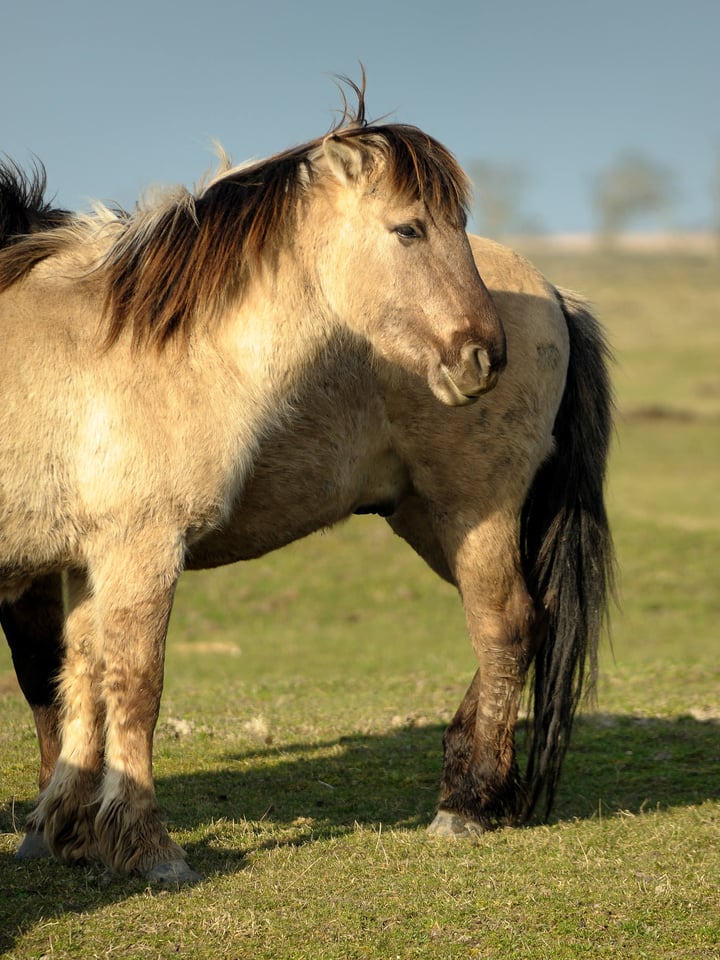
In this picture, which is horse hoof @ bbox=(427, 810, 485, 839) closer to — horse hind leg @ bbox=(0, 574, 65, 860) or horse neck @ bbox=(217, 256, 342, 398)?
horse hind leg @ bbox=(0, 574, 65, 860)

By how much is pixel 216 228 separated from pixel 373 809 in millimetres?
3092

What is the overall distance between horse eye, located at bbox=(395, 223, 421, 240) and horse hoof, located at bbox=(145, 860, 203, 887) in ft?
9.27

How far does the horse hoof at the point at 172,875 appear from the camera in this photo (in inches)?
171

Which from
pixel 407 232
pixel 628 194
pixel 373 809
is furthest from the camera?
pixel 628 194

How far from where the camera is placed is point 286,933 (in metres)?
3.86

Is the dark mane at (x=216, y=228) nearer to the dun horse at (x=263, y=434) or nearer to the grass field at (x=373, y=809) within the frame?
the dun horse at (x=263, y=434)

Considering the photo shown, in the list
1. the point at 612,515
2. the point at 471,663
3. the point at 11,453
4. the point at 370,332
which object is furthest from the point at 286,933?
the point at 612,515

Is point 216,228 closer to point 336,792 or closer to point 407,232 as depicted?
point 407,232


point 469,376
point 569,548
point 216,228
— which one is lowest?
point 569,548

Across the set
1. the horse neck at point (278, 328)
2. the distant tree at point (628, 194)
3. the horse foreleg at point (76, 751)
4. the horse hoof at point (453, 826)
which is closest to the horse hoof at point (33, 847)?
the horse foreleg at point (76, 751)

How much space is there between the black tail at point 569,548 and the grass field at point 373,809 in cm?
38

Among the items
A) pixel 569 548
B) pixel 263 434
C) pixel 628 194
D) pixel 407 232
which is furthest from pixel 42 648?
pixel 628 194

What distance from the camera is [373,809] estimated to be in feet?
18.6

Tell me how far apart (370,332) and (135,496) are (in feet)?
4.18
